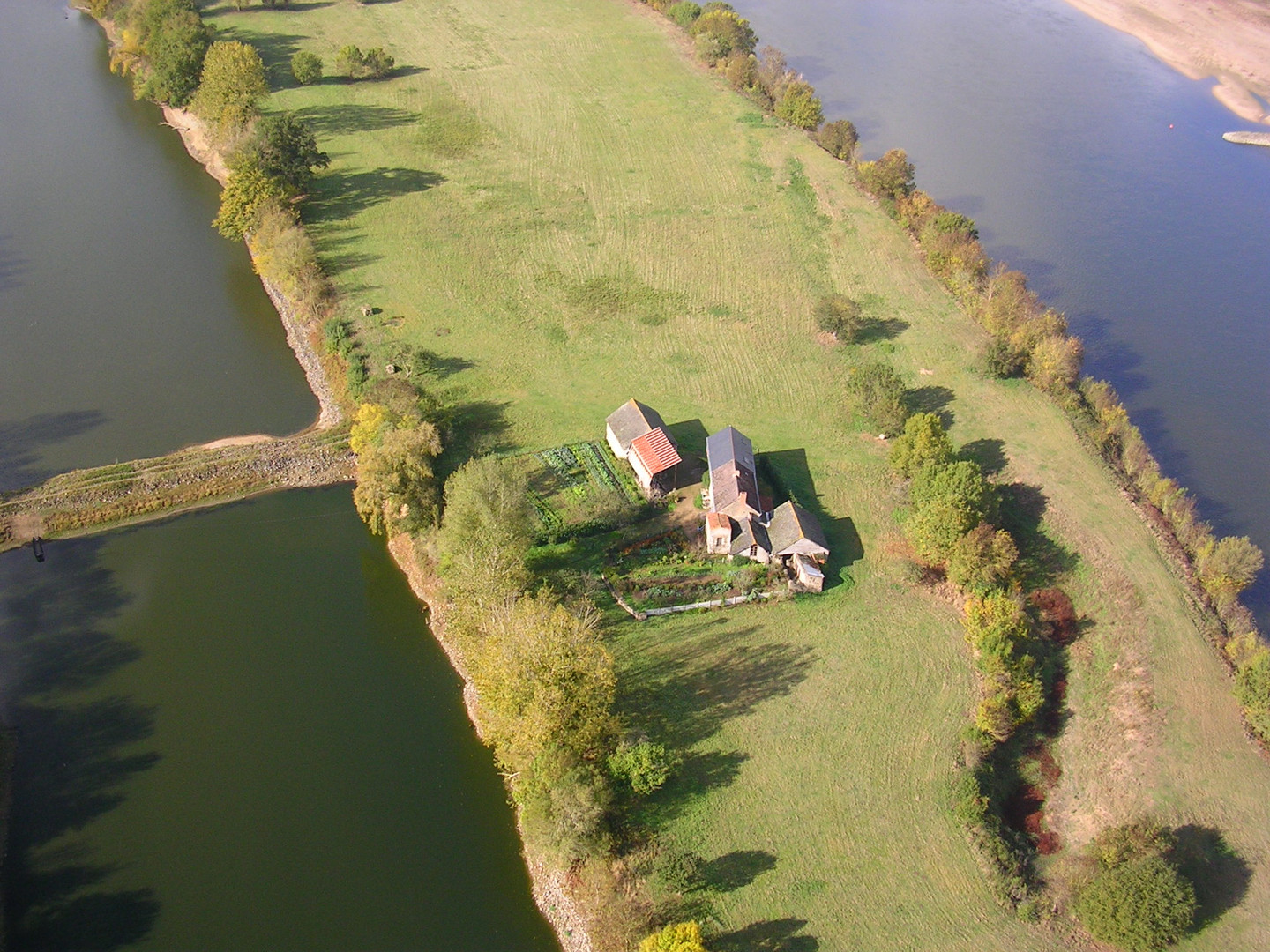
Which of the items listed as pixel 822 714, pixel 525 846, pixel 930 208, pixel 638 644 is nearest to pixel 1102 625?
pixel 822 714

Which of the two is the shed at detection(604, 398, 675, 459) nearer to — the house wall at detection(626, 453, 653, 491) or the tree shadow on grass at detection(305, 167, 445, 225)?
the house wall at detection(626, 453, 653, 491)

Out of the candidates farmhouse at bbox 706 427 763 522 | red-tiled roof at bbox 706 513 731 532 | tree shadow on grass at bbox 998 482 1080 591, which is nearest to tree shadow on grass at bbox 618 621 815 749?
red-tiled roof at bbox 706 513 731 532

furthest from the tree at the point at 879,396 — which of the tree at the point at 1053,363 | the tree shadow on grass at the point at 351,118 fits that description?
the tree shadow on grass at the point at 351,118

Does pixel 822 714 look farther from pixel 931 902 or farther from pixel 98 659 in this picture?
pixel 98 659

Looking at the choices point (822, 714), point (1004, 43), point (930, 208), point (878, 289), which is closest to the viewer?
point (822, 714)

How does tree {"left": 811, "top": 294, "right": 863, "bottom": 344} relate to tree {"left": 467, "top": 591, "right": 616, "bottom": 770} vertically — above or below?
above

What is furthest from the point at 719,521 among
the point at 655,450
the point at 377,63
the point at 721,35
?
the point at 721,35

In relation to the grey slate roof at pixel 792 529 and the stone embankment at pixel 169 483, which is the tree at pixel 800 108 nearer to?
the grey slate roof at pixel 792 529
